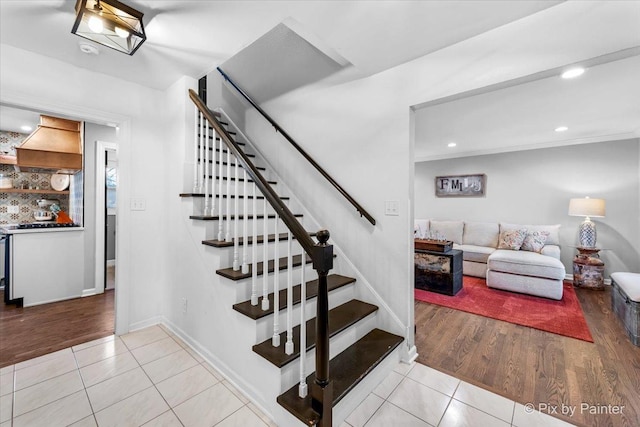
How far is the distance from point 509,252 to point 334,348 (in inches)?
145

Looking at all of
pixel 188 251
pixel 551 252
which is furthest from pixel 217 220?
pixel 551 252

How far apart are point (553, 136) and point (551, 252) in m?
1.85

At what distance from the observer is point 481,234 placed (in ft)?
16.4

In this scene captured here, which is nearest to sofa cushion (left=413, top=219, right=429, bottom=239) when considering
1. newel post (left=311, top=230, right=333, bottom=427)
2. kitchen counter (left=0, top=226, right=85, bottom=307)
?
newel post (left=311, top=230, right=333, bottom=427)

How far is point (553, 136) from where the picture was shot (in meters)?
4.24

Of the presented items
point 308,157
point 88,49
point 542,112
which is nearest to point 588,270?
point 542,112

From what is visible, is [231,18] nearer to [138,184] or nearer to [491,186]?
[138,184]

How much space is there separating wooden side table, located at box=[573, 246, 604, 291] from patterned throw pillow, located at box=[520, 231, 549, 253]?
448 mm

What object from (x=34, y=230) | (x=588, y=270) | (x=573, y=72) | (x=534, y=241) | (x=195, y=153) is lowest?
(x=588, y=270)

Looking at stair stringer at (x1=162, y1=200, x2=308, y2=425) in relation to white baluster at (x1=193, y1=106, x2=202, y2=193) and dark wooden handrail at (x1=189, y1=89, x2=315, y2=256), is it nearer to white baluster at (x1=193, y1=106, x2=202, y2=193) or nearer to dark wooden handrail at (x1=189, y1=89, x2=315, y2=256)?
white baluster at (x1=193, y1=106, x2=202, y2=193)

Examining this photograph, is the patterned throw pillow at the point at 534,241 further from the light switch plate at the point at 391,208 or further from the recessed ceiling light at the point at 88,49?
the recessed ceiling light at the point at 88,49

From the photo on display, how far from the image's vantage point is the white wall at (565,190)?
13.2ft

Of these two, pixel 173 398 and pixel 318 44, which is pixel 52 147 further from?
pixel 318 44

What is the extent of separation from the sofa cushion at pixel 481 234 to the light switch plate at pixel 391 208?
379 centimetres
